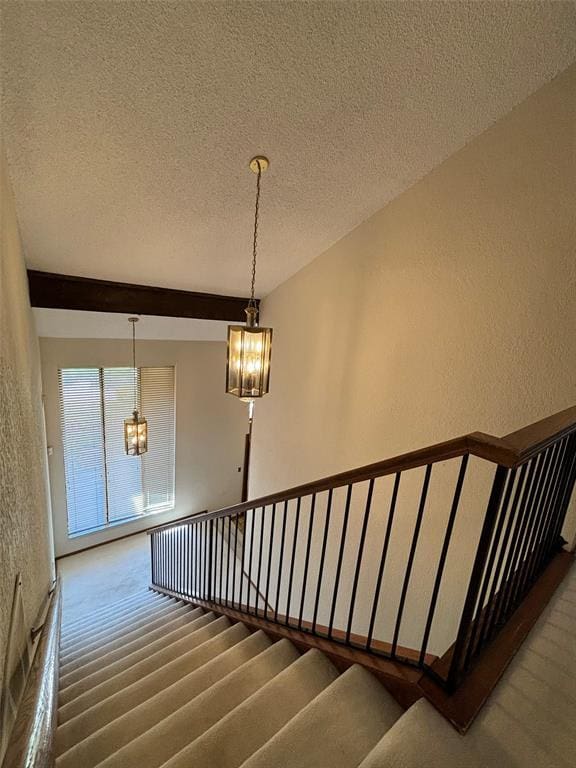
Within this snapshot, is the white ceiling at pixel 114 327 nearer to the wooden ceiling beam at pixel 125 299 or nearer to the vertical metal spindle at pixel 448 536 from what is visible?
the wooden ceiling beam at pixel 125 299

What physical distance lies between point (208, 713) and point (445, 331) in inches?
89.4

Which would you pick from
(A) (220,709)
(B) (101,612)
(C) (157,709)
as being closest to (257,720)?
(A) (220,709)

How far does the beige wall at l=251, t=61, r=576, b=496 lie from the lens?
164cm

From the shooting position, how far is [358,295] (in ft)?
9.04

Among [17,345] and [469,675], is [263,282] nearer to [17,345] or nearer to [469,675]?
[17,345]

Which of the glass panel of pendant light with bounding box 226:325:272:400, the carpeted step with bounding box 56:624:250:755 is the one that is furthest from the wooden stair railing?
the glass panel of pendant light with bounding box 226:325:272:400

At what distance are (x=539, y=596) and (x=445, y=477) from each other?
2.39ft

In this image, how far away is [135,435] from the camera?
428 centimetres

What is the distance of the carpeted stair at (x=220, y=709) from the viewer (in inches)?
43.0

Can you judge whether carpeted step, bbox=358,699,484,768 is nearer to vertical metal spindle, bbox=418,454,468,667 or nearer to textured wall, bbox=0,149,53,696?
vertical metal spindle, bbox=418,454,468,667

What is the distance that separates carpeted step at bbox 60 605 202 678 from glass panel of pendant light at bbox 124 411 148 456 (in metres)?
2.00

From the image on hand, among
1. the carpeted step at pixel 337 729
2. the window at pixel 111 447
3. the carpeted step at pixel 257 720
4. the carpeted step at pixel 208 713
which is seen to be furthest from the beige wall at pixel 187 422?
the carpeted step at pixel 337 729

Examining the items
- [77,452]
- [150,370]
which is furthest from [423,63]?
[77,452]

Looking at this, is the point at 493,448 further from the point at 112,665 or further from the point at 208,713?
the point at 112,665
